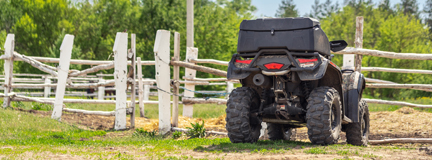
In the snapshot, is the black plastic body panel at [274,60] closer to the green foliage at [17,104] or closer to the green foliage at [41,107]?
the green foliage at [41,107]

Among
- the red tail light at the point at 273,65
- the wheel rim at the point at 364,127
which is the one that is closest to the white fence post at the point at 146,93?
the wheel rim at the point at 364,127

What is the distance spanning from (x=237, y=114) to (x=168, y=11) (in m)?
28.5

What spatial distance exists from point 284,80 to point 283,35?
55 cm

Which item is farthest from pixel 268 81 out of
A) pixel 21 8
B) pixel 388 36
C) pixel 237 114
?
pixel 21 8

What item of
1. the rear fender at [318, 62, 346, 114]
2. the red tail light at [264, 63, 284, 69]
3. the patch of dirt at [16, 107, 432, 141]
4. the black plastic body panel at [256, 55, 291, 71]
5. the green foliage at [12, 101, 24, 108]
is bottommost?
the patch of dirt at [16, 107, 432, 141]

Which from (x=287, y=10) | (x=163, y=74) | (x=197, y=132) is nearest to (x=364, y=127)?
(x=197, y=132)

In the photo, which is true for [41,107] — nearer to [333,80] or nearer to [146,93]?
[146,93]

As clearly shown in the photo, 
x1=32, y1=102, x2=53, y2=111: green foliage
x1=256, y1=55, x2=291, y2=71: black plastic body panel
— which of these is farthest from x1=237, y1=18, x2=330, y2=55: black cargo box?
x1=32, y1=102, x2=53, y2=111: green foliage

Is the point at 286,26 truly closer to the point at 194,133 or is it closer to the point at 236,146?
the point at 236,146

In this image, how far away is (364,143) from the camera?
249 inches

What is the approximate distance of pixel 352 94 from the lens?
5914 millimetres

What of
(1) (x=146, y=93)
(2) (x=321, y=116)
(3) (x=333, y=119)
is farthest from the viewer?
(1) (x=146, y=93)

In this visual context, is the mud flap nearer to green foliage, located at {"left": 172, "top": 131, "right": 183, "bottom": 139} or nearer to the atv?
the atv

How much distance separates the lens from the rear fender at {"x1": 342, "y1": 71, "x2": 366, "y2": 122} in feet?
19.4
